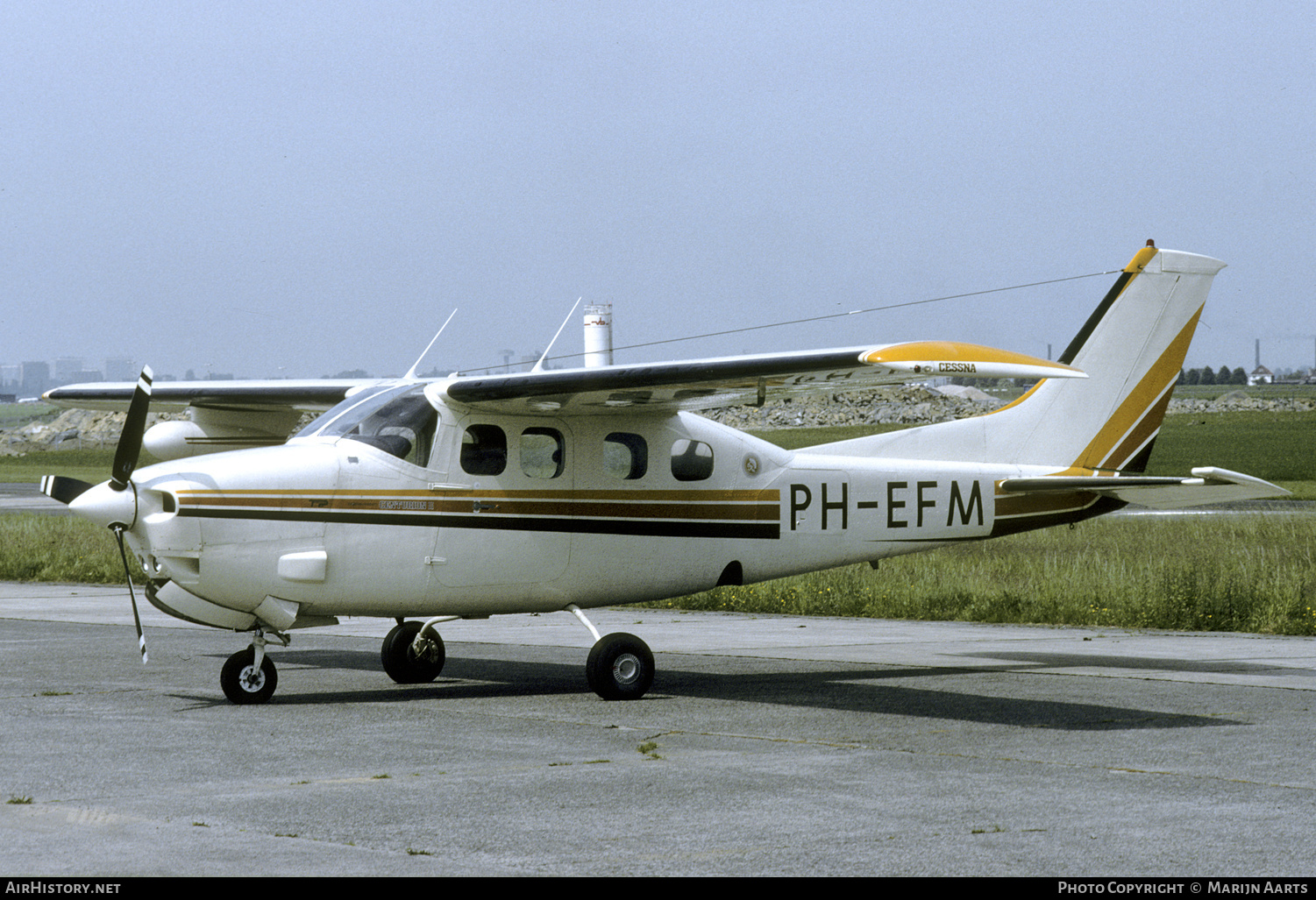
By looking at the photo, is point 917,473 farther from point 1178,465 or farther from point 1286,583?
point 1178,465

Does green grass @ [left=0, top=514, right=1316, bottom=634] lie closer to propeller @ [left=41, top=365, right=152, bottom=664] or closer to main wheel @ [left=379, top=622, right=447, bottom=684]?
main wheel @ [left=379, top=622, right=447, bottom=684]

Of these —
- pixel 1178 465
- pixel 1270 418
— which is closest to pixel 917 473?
pixel 1178 465

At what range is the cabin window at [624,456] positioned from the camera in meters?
12.2

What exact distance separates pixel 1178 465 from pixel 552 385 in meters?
53.6

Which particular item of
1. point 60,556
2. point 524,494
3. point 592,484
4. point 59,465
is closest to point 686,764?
point 524,494

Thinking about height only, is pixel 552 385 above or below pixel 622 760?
above

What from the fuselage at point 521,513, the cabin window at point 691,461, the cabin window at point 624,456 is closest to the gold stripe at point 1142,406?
the fuselage at point 521,513

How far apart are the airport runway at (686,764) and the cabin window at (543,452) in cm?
185

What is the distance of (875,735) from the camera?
974 centimetres

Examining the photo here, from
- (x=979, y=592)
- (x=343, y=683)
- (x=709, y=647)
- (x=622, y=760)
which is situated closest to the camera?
(x=622, y=760)

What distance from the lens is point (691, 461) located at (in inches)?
493

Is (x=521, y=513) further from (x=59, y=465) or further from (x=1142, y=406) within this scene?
(x=59, y=465)

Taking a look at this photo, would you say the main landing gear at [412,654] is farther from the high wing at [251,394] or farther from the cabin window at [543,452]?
the high wing at [251,394]
